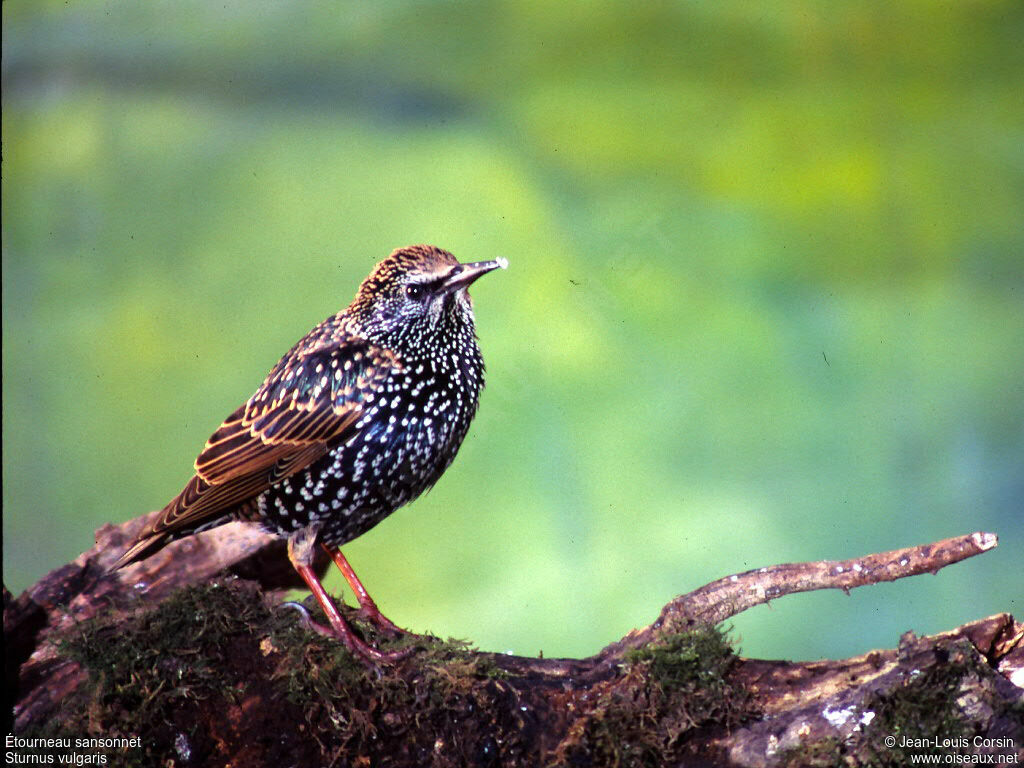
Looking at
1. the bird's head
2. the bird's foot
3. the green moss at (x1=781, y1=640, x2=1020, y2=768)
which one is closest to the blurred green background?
the bird's head

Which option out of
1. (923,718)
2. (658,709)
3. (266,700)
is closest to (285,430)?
(266,700)

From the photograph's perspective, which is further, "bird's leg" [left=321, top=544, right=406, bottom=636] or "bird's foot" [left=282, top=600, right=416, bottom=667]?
"bird's leg" [left=321, top=544, right=406, bottom=636]

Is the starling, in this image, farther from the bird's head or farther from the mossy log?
the mossy log

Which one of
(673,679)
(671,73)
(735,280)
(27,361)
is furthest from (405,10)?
(673,679)

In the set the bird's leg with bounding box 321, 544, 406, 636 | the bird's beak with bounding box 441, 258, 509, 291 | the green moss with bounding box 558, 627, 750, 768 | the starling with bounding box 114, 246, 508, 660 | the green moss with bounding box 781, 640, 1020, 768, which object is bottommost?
the green moss with bounding box 781, 640, 1020, 768

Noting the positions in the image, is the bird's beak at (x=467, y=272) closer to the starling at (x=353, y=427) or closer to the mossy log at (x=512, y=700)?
the starling at (x=353, y=427)

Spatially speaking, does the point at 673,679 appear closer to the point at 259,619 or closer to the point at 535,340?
the point at 259,619
